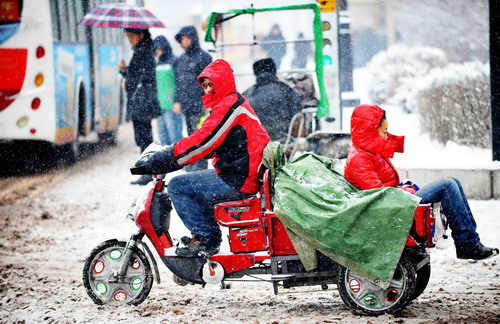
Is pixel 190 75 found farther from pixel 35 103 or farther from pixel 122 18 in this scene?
pixel 35 103

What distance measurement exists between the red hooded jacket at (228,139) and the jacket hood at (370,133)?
66cm

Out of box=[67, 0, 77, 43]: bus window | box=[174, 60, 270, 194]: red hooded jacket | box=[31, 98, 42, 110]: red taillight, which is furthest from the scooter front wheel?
box=[67, 0, 77, 43]: bus window

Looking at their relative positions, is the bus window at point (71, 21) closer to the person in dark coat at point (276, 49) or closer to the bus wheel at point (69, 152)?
the bus wheel at point (69, 152)

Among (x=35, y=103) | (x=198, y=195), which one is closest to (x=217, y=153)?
(x=198, y=195)

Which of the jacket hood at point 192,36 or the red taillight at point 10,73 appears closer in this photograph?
the jacket hood at point 192,36

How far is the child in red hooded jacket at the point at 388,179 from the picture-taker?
5621mm

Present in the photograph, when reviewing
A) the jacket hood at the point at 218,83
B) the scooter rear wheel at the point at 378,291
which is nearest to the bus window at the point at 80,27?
the jacket hood at the point at 218,83

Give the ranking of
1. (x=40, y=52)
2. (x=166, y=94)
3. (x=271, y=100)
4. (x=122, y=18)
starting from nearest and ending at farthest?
1. (x=271, y=100)
2. (x=122, y=18)
3. (x=166, y=94)
4. (x=40, y=52)

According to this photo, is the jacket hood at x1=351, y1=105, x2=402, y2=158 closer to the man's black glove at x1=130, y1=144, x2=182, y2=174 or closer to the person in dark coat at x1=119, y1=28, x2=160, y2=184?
the man's black glove at x1=130, y1=144, x2=182, y2=174

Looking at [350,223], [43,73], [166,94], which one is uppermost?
[43,73]

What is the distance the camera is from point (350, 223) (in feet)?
18.1

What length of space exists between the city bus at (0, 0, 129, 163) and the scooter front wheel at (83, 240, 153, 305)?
735 centimetres

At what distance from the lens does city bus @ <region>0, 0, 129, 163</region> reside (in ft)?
42.5

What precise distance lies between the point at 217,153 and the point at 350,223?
1.08 metres
